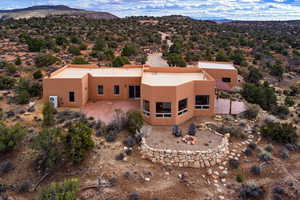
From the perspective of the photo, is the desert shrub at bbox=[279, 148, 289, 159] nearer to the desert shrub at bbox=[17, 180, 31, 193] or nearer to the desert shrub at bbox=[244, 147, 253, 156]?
the desert shrub at bbox=[244, 147, 253, 156]

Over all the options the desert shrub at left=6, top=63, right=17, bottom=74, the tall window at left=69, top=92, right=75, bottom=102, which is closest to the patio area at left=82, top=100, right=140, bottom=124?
the tall window at left=69, top=92, right=75, bottom=102

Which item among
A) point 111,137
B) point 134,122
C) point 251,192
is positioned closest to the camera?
point 251,192

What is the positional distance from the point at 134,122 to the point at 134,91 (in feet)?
19.4

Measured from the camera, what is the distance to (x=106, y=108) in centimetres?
2031

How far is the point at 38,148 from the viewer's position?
14.2m

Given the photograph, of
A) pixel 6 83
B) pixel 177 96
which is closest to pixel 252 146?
pixel 177 96

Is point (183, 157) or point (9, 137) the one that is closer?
point (183, 157)

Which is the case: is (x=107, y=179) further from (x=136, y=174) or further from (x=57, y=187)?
(x=57, y=187)

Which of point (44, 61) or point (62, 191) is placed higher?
point (44, 61)

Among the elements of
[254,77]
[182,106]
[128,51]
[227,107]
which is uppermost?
[128,51]

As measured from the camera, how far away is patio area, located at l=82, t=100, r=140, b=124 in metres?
18.7

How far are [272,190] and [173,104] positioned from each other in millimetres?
7946

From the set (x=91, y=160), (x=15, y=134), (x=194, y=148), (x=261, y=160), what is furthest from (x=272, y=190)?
(x=15, y=134)

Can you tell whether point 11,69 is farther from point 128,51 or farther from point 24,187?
point 24,187
